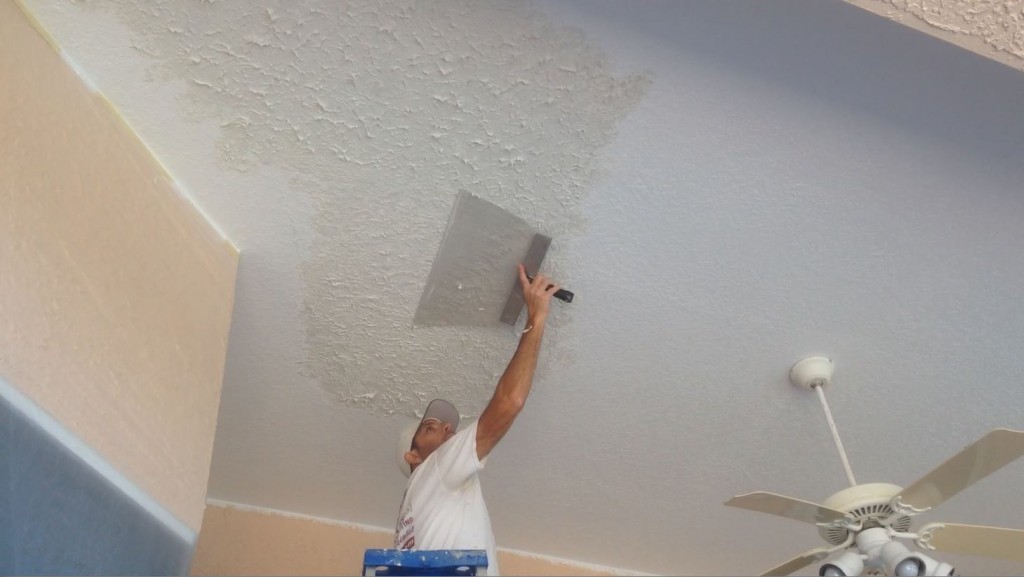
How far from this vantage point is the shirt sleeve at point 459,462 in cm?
170

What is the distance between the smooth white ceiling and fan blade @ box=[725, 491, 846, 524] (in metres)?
0.46

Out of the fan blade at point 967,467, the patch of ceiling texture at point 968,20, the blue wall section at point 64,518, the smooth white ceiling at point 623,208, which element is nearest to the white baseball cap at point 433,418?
the smooth white ceiling at point 623,208

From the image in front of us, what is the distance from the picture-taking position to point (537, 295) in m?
1.95

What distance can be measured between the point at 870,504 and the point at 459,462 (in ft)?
3.13

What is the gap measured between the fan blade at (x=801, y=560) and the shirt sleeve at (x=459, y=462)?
809 millimetres

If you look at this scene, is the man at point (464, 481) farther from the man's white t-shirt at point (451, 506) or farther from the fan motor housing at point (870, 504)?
the fan motor housing at point (870, 504)

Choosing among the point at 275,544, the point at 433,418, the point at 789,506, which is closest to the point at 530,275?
the point at 433,418


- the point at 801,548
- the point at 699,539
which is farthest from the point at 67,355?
the point at 801,548

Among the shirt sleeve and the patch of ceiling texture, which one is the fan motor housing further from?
the patch of ceiling texture

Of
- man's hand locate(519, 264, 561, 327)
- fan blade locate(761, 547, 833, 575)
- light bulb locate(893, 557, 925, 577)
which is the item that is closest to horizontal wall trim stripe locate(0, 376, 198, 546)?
man's hand locate(519, 264, 561, 327)

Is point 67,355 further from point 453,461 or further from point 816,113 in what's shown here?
point 816,113

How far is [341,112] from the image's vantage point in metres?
1.67

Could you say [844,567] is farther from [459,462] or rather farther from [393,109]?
[393,109]

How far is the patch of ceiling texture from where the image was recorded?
1312mm
